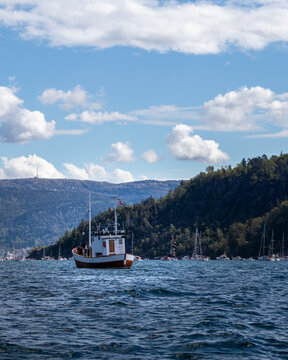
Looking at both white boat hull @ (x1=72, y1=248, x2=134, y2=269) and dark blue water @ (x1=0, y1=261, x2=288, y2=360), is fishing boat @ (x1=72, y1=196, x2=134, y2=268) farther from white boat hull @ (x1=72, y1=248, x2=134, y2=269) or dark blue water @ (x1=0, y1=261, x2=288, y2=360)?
dark blue water @ (x1=0, y1=261, x2=288, y2=360)

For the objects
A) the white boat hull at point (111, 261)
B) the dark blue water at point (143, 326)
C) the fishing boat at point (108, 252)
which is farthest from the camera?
the fishing boat at point (108, 252)

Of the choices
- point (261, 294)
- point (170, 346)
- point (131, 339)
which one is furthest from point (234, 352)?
point (261, 294)

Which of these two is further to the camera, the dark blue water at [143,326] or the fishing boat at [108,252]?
the fishing boat at [108,252]

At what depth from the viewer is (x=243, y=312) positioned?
40531 millimetres

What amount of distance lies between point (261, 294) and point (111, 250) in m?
67.6

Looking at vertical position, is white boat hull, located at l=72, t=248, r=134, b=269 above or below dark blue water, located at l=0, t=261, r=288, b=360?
below

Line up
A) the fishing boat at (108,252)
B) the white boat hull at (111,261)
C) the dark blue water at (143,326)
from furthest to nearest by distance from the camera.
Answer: the fishing boat at (108,252)
the white boat hull at (111,261)
the dark blue water at (143,326)

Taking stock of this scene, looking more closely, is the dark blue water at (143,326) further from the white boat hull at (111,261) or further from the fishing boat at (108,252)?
the fishing boat at (108,252)

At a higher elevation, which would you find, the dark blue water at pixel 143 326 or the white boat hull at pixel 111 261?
the dark blue water at pixel 143 326

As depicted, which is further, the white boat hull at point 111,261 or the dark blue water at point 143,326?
the white boat hull at point 111,261

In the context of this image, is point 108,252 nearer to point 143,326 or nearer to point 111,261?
point 111,261

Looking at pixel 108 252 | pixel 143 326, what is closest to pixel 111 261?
pixel 108 252

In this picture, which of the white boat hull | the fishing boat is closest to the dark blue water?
the white boat hull

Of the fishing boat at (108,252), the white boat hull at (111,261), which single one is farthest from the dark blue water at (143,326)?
the fishing boat at (108,252)
